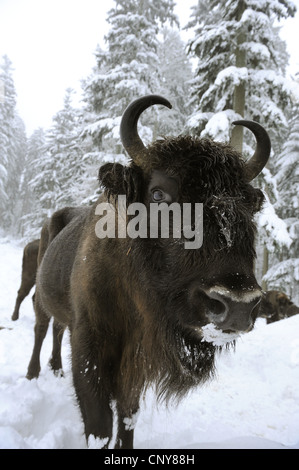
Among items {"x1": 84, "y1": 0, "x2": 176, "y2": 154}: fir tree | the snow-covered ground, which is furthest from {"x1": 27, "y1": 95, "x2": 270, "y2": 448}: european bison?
{"x1": 84, "y1": 0, "x2": 176, "y2": 154}: fir tree

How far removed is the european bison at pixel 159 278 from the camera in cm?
204

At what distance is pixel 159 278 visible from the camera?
2361 mm

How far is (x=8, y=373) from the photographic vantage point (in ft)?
16.1

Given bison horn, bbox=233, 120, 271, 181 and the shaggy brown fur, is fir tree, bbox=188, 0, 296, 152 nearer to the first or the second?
bison horn, bbox=233, 120, 271, 181

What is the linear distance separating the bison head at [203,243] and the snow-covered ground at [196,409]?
2.75 feet

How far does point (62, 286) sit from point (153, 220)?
1998mm

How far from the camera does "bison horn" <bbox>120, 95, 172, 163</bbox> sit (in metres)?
2.49


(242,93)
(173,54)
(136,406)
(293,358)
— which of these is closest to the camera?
(136,406)

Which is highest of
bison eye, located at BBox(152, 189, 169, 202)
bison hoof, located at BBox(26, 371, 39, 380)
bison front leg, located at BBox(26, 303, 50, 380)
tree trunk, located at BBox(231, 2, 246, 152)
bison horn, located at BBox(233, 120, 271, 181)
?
tree trunk, located at BBox(231, 2, 246, 152)

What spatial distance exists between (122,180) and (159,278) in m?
0.90

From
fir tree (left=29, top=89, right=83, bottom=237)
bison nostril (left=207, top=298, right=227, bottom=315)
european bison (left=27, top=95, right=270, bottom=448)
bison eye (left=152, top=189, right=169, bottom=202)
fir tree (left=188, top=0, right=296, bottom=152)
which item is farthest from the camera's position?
fir tree (left=29, top=89, right=83, bottom=237)

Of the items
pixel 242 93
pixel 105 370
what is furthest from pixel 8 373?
pixel 242 93
